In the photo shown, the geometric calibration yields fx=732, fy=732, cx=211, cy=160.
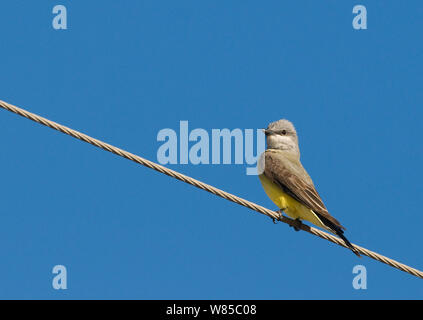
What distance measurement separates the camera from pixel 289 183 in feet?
31.9

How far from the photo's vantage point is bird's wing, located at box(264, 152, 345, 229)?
30.1 ft

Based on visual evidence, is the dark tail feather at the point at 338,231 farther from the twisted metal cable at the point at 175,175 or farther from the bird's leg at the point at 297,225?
the bird's leg at the point at 297,225

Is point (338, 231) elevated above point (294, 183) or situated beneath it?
situated beneath

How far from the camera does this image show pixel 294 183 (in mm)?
9703

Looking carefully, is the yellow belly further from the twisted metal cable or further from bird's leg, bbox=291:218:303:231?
the twisted metal cable

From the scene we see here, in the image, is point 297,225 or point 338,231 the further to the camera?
point 297,225

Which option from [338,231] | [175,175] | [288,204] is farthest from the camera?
[288,204]

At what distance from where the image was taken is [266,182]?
Result: 1006 centimetres

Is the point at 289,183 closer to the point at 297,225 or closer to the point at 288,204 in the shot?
the point at 288,204

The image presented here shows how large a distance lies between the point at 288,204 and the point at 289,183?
0.29m

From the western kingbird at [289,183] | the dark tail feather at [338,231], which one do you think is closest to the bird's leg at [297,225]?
the western kingbird at [289,183]

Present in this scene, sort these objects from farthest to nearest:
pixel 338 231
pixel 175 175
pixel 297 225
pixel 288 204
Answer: pixel 288 204 < pixel 297 225 < pixel 338 231 < pixel 175 175

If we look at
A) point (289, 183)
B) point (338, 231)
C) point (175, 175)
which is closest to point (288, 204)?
point (289, 183)

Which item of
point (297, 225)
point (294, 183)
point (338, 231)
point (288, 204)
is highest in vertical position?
point (294, 183)
